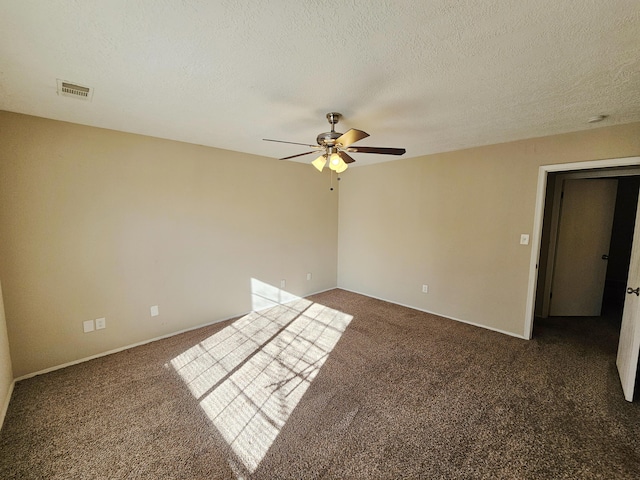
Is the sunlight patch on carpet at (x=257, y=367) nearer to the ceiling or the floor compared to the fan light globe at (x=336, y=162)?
nearer to the floor

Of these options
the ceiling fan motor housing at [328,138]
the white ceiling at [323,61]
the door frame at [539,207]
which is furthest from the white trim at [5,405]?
the door frame at [539,207]

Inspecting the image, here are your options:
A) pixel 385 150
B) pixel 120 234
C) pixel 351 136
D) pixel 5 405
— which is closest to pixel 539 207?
pixel 385 150

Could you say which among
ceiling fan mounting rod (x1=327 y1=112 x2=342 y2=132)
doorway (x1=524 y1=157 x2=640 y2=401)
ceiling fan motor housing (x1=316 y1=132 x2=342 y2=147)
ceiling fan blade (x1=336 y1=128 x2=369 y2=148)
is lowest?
doorway (x1=524 y1=157 x2=640 y2=401)

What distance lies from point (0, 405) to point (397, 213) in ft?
15.5

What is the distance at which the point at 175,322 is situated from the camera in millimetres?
3250

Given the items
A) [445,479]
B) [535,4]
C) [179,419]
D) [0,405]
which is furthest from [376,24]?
[0,405]

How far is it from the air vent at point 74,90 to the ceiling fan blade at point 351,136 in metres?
1.89

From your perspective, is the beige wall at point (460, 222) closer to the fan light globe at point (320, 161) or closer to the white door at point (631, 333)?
the white door at point (631, 333)

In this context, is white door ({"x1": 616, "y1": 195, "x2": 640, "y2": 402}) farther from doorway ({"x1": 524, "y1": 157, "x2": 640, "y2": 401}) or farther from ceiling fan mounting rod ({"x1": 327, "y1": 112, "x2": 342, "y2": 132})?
ceiling fan mounting rod ({"x1": 327, "y1": 112, "x2": 342, "y2": 132})

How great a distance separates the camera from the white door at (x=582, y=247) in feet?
11.9

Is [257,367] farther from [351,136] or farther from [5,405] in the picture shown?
[351,136]

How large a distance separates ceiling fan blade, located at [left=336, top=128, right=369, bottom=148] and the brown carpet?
7.04ft

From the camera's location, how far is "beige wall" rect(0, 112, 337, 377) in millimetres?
2320

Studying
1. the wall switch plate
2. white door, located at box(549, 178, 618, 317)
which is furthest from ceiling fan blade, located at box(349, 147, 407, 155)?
white door, located at box(549, 178, 618, 317)
